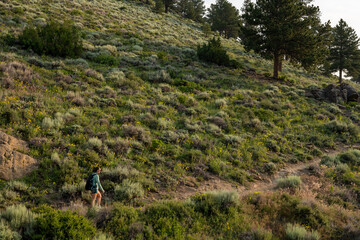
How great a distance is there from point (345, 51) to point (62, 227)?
171 ft

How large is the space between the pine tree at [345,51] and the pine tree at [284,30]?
20.2 metres

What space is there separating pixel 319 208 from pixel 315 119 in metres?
12.0

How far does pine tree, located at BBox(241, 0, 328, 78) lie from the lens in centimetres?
2247

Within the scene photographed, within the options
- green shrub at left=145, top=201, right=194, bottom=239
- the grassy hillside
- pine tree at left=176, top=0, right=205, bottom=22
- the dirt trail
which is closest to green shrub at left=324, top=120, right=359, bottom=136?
the grassy hillside

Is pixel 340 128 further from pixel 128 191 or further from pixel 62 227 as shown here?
pixel 62 227

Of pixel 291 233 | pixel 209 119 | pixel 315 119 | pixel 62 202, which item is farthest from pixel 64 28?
pixel 315 119

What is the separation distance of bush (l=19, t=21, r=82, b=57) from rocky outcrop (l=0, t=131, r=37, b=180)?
12.0 metres

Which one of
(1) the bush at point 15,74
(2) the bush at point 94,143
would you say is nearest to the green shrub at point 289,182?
(2) the bush at point 94,143

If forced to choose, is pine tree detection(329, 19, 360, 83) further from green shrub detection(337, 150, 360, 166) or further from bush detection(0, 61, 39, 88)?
bush detection(0, 61, 39, 88)

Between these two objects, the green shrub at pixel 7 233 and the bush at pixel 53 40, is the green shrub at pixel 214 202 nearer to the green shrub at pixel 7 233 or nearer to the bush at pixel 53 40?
the green shrub at pixel 7 233

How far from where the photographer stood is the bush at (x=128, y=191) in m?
6.20

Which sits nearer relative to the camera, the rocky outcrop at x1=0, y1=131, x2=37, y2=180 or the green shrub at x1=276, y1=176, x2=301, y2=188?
the rocky outcrop at x1=0, y1=131, x2=37, y2=180

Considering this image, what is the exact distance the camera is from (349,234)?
17.4 ft

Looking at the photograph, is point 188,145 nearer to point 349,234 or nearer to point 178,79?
point 349,234
